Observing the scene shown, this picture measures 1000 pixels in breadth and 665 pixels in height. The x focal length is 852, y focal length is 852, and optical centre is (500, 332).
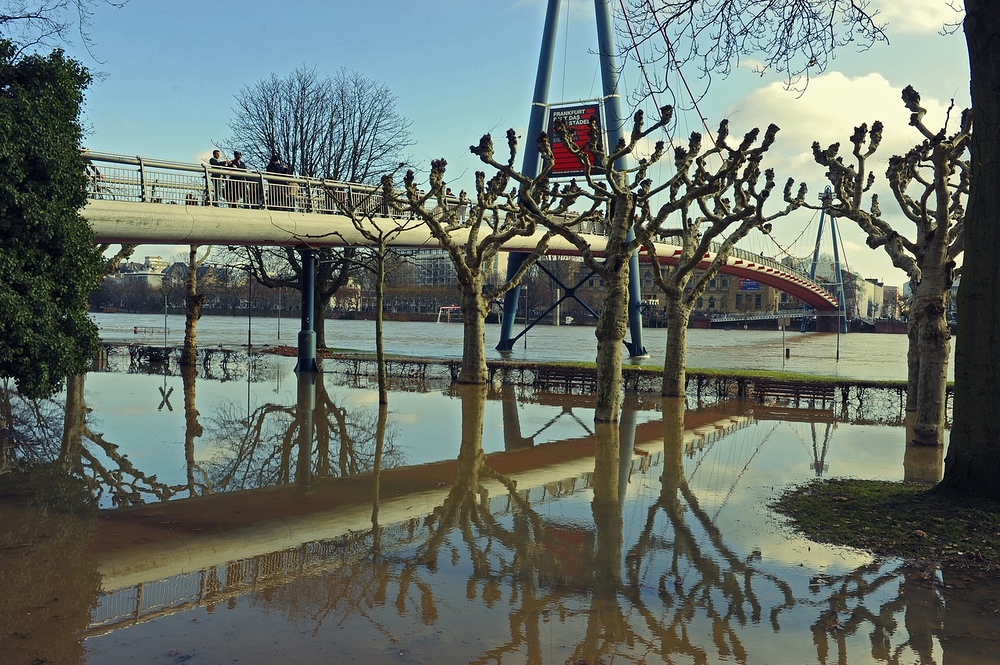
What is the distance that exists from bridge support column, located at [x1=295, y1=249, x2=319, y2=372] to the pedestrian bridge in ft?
4.63

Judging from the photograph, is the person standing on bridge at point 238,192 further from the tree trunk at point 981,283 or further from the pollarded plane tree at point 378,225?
the tree trunk at point 981,283

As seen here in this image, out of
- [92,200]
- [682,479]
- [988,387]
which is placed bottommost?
[682,479]

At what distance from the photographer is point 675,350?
2144 centimetres

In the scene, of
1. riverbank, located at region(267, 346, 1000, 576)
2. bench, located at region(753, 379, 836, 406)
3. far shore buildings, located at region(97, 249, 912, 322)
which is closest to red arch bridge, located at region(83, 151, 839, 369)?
bench, located at region(753, 379, 836, 406)

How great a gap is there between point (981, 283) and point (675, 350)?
13.2 metres

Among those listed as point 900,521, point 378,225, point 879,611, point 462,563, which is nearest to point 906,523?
point 900,521

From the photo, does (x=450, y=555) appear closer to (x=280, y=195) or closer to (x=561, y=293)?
(x=280, y=195)

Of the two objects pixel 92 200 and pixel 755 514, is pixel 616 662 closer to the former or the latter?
pixel 755 514

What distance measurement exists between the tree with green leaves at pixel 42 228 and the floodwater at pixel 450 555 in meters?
1.58

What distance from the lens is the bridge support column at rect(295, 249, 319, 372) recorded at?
24.5m

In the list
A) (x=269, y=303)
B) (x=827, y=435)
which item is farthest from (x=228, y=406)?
(x=269, y=303)

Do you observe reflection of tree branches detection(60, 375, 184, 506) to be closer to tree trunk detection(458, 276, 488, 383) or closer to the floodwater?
the floodwater

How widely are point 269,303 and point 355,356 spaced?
102 m

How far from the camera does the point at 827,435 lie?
1630cm
